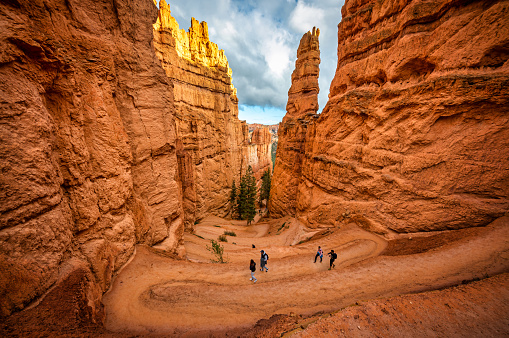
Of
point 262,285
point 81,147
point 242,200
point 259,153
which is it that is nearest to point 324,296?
point 262,285

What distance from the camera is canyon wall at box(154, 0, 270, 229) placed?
24.1 meters

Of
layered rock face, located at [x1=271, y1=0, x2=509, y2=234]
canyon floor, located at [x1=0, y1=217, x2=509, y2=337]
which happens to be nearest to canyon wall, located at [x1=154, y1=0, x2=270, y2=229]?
canyon floor, located at [x1=0, y1=217, x2=509, y2=337]

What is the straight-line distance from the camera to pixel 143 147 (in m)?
10.4

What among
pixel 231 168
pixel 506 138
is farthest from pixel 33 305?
pixel 231 168

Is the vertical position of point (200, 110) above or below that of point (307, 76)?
below

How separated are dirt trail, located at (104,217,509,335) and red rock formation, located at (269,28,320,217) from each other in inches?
658

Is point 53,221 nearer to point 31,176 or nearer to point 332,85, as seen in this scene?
point 31,176

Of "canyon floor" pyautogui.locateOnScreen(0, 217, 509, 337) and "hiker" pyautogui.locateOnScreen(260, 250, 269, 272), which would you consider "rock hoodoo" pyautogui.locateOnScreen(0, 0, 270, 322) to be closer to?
"canyon floor" pyautogui.locateOnScreen(0, 217, 509, 337)

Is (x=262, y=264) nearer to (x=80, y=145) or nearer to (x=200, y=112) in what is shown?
(x=80, y=145)

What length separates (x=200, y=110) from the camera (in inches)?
1177

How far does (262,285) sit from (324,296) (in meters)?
2.57

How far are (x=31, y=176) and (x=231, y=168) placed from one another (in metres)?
32.5

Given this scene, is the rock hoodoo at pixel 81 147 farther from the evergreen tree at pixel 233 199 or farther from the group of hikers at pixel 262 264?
the evergreen tree at pixel 233 199

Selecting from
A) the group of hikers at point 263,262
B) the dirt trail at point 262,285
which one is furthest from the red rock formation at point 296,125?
the dirt trail at point 262,285
